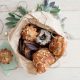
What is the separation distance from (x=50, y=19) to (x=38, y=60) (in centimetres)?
16

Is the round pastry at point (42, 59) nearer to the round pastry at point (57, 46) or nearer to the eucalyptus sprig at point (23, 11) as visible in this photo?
the round pastry at point (57, 46)

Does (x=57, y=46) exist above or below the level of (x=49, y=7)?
below

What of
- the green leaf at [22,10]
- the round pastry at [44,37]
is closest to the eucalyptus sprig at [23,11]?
the green leaf at [22,10]

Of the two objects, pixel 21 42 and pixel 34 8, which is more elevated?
pixel 34 8

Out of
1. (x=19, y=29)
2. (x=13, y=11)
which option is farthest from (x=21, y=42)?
(x=13, y=11)

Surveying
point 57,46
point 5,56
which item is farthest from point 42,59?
point 5,56

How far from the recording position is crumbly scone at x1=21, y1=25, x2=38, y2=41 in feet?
3.18

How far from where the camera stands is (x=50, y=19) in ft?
3.21

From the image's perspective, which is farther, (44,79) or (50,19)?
(44,79)

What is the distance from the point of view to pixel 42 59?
0.94 meters

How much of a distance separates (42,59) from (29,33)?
0.11m

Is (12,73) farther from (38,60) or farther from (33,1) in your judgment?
(33,1)

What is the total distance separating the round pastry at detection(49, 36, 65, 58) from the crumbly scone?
0.25 ft

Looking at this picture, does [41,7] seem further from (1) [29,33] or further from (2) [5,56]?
(2) [5,56]
